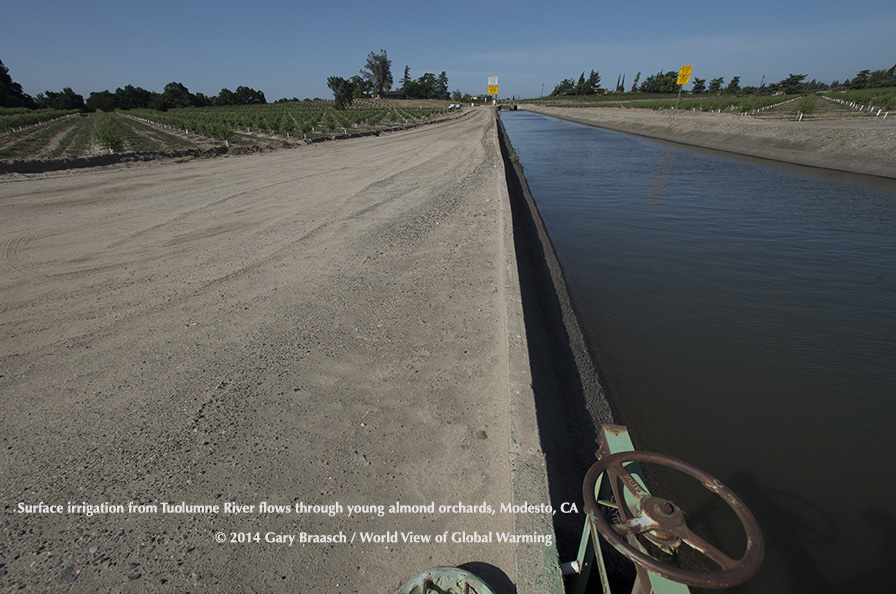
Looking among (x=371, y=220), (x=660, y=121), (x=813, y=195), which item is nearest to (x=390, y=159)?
(x=371, y=220)

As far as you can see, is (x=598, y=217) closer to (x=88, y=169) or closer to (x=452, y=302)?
(x=452, y=302)

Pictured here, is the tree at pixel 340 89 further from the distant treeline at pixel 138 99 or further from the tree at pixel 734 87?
the tree at pixel 734 87

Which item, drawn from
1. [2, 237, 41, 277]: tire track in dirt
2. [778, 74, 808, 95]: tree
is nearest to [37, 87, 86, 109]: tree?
[2, 237, 41, 277]: tire track in dirt

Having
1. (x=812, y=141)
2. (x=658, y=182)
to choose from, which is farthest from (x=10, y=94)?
(x=812, y=141)

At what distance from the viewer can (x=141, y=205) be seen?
10438mm

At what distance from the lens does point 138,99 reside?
3600 inches

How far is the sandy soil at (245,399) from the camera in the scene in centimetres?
253

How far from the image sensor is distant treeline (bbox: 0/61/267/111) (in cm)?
8150

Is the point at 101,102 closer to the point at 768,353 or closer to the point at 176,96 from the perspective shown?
the point at 176,96

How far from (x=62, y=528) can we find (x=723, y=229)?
13614 millimetres

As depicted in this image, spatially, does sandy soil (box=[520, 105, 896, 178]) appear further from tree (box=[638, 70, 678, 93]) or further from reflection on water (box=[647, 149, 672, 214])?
tree (box=[638, 70, 678, 93])

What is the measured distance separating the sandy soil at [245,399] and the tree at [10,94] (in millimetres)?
95125

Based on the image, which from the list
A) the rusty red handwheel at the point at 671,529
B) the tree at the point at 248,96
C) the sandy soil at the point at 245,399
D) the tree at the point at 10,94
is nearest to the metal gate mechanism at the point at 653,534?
the rusty red handwheel at the point at 671,529

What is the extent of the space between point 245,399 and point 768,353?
690cm
